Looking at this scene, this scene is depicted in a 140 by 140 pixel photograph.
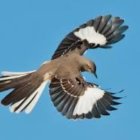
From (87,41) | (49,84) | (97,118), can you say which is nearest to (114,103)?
(97,118)

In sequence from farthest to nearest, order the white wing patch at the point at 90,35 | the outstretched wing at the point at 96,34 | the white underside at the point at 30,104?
1. the white wing patch at the point at 90,35
2. the outstretched wing at the point at 96,34
3. the white underside at the point at 30,104

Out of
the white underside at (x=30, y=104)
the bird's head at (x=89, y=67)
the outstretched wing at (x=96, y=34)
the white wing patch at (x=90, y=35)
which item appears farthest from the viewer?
the white wing patch at (x=90, y=35)

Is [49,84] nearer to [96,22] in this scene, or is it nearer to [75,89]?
[75,89]

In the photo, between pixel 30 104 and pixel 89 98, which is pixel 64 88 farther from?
pixel 30 104

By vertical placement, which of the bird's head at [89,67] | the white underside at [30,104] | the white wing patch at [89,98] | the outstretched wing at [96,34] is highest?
the outstretched wing at [96,34]

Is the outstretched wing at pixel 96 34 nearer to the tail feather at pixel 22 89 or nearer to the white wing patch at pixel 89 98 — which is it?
the tail feather at pixel 22 89

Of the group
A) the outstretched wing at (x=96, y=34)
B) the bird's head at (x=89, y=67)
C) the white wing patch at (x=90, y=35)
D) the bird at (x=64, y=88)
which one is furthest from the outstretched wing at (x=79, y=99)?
the white wing patch at (x=90, y=35)

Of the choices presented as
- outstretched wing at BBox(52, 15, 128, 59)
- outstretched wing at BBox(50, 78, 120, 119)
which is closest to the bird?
outstretched wing at BBox(50, 78, 120, 119)

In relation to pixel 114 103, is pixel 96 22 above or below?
above
